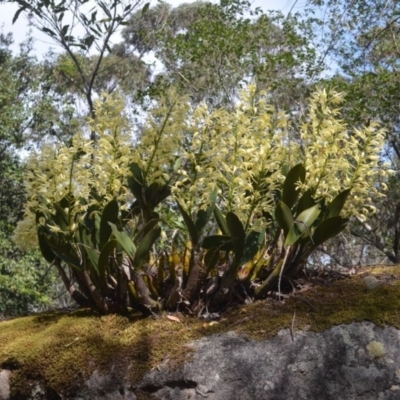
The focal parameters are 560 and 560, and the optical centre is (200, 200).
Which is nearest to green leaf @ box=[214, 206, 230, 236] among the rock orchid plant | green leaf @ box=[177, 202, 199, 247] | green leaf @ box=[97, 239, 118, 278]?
the rock orchid plant

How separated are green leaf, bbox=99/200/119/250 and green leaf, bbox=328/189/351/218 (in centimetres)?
97

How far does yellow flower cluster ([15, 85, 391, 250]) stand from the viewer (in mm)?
2420

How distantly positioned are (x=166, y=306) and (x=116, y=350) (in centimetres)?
33

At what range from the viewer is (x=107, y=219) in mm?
2555

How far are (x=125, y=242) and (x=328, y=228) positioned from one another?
90cm

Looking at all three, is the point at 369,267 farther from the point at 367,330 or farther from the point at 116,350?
the point at 116,350

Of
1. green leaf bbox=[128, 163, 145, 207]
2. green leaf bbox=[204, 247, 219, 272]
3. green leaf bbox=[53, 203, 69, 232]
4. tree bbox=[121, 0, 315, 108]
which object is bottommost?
green leaf bbox=[204, 247, 219, 272]

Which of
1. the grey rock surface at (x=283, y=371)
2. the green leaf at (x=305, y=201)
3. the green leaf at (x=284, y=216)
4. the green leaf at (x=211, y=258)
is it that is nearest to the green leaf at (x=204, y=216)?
the green leaf at (x=211, y=258)

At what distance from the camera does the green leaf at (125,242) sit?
2427mm

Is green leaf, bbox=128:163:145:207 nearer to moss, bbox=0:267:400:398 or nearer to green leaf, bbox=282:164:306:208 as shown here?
moss, bbox=0:267:400:398

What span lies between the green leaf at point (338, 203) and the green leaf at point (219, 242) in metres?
0.49

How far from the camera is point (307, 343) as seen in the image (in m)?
2.27

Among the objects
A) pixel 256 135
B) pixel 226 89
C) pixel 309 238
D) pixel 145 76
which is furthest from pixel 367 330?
pixel 145 76

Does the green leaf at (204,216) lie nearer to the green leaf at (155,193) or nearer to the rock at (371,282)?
A: the green leaf at (155,193)
